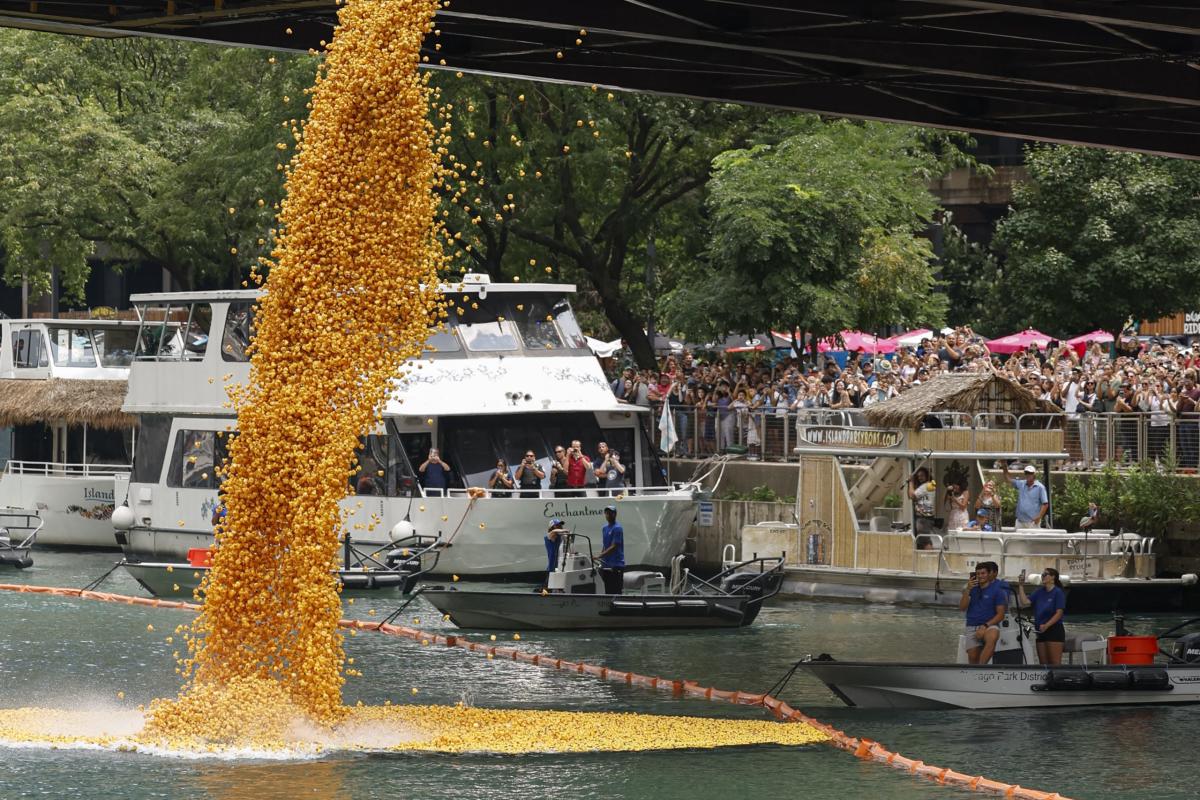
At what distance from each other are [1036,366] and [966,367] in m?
1.80

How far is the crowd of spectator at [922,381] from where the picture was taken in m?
31.8

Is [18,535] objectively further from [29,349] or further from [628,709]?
[628,709]

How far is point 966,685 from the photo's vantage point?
2156cm

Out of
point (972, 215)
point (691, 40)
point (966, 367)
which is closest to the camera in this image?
point (691, 40)

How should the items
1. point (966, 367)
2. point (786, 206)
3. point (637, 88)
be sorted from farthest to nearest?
point (786, 206) < point (966, 367) < point (637, 88)

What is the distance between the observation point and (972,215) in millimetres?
63906

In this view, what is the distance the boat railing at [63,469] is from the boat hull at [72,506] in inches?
6.3

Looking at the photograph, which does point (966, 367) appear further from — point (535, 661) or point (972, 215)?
A: point (972, 215)

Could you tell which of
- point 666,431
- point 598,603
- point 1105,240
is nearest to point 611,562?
point 598,603

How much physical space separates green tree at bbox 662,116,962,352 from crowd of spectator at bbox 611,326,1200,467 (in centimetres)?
122

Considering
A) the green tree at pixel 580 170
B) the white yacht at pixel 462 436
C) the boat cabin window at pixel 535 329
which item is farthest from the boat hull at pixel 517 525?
the green tree at pixel 580 170

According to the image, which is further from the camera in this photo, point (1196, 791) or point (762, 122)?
point (762, 122)

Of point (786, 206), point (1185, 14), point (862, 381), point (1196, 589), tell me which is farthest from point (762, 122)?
point (1185, 14)

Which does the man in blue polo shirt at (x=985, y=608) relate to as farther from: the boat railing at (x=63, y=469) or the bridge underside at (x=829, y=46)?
the boat railing at (x=63, y=469)
